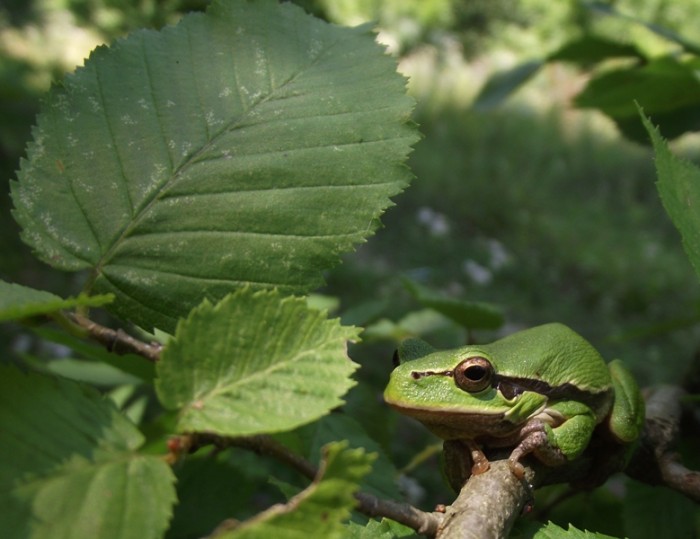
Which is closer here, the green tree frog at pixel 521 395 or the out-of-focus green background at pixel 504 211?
the green tree frog at pixel 521 395

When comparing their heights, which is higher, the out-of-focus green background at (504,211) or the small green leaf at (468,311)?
the small green leaf at (468,311)

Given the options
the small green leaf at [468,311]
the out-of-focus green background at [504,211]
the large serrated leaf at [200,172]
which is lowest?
the out-of-focus green background at [504,211]

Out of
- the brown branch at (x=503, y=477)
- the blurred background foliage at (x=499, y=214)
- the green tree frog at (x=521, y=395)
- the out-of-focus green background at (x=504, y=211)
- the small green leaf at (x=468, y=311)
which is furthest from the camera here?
the out-of-focus green background at (x=504, y=211)

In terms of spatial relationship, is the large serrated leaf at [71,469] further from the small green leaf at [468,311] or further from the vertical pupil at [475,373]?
the small green leaf at [468,311]

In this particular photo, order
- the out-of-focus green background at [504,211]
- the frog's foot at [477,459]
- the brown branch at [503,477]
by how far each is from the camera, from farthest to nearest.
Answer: the out-of-focus green background at [504,211] → the frog's foot at [477,459] → the brown branch at [503,477]

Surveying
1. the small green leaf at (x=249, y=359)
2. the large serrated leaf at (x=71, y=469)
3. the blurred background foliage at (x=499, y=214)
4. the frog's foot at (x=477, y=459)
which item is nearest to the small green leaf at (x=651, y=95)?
the blurred background foliage at (x=499, y=214)

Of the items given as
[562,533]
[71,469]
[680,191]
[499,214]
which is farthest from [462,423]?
[499,214]

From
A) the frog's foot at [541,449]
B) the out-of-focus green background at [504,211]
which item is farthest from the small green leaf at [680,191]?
the out-of-focus green background at [504,211]
